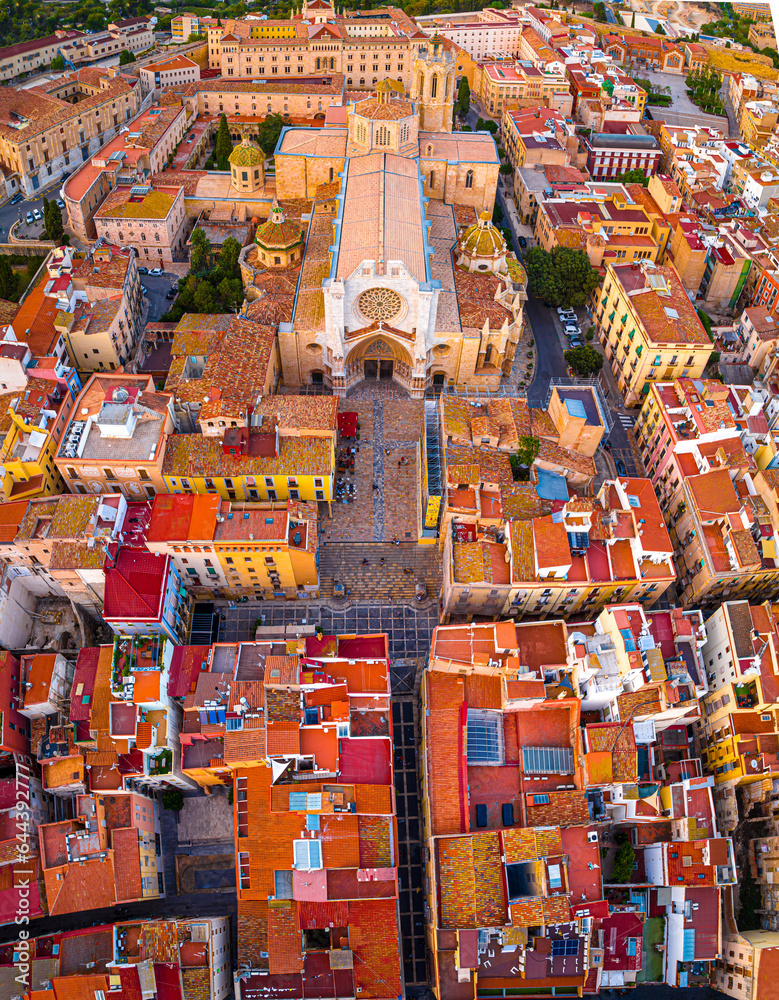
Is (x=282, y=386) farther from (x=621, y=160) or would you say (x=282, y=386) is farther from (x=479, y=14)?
(x=479, y=14)

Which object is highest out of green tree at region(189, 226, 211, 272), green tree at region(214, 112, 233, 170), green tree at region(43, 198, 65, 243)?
green tree at region(214, 112, 233, 170)

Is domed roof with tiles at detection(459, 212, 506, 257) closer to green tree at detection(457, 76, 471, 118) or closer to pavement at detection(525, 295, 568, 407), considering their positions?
pavement at detection(525, 295, 568, 407)

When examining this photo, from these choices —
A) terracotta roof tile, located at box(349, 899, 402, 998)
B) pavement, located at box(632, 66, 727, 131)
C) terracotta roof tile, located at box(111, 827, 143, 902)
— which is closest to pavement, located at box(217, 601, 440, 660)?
terracotta roof tile, located at box(111, 827, 143, 902)

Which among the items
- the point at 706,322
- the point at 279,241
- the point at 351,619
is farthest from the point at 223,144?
the point at 351,619

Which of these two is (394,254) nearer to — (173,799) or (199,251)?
(199,251)

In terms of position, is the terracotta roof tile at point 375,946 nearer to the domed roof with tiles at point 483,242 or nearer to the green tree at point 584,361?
the green tree at point 584,361
